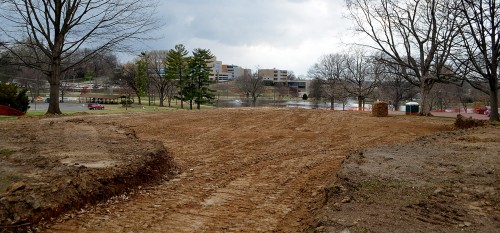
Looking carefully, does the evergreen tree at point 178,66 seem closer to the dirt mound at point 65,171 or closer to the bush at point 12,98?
the bush at point 12,98

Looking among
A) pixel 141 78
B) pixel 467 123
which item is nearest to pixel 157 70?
pixel 141 78

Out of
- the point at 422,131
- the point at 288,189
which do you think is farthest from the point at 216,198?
the point at 422,131

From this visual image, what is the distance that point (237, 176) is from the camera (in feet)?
24.7

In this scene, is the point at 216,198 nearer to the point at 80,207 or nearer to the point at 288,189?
the point at 288,189

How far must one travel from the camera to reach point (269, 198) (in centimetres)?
604

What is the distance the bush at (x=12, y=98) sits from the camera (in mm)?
19859

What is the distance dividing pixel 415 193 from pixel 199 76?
40.8m

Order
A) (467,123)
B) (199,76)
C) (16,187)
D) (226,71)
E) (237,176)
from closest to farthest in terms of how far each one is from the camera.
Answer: (16,187) → (237,176) → (467,123) → (199,76) → (226,71)

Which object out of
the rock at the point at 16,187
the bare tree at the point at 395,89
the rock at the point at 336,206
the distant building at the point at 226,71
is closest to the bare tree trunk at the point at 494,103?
the rock at the point at 336,206

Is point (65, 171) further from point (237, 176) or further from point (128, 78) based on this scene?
point (128, 78)

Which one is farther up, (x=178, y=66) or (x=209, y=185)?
(x=178, y=66)

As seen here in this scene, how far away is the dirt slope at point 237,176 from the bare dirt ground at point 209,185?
27 mm

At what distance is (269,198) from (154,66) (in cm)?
5749

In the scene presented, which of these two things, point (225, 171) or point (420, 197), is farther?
point (225, 171)
